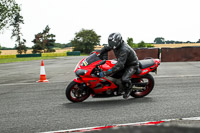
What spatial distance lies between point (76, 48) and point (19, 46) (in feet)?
91.4

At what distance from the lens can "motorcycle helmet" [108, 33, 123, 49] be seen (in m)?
5.13

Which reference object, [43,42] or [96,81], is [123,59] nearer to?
[96,81]

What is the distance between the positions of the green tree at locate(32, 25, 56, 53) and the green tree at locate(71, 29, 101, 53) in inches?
470

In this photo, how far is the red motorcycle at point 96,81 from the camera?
5227 mm

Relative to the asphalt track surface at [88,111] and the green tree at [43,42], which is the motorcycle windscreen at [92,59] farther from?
the green tree at [43,42]

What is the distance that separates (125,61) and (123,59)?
0.24 feet

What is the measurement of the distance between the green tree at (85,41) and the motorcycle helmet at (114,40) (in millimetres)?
104354

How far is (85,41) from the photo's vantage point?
11112cm

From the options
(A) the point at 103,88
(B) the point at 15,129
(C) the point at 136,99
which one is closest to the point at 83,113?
(A) the point at 103,88

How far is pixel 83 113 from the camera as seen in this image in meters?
4.52

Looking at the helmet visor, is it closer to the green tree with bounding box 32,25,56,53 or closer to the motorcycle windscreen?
the motorcycle windscreen

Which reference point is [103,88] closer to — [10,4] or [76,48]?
[10,4]

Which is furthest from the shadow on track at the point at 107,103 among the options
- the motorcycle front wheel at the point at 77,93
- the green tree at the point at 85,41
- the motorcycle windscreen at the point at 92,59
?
the green tree at the point at 85,41

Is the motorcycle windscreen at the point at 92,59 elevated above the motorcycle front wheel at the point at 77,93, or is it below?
above
